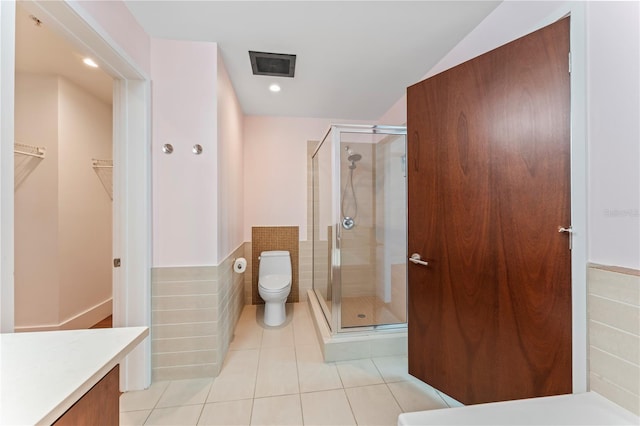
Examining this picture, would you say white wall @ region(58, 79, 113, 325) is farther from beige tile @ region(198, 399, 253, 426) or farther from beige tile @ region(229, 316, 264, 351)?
beige tile @ region(198, 399, 253, 426)

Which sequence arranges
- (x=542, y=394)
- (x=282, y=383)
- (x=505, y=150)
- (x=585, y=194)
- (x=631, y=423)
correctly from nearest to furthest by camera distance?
(x=631, y=423)
(x=585, y=194)
(x=542, y=394)
(x=505, y=150)
(x=282, y=383)

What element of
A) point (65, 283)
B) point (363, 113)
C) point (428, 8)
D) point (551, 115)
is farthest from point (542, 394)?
point (65, 283)

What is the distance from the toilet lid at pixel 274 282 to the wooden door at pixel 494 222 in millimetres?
1358

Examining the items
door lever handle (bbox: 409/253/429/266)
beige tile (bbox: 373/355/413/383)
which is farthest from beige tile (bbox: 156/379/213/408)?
door lever handle (bbox: 409/253/429/266)

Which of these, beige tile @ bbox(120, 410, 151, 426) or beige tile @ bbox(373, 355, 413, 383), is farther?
beige tile @ bbox(373, 355, 413, 383)

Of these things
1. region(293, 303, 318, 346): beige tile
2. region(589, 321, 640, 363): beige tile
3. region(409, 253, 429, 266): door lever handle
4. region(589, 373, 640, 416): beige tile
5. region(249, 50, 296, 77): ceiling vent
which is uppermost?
region(249, 50, 296, 77): ceiling vent

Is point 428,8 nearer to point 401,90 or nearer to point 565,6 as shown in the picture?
point 565,6

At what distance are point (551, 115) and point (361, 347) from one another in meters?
1.88

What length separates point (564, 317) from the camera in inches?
40.3

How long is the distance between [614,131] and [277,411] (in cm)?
208

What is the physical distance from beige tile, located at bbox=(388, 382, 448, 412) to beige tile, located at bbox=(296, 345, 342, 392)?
0.39m

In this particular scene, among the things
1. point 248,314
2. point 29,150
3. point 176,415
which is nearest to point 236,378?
point 176,415

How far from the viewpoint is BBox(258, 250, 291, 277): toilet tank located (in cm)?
288

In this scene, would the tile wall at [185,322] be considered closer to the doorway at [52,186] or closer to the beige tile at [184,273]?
the beige tile at [184,273]
